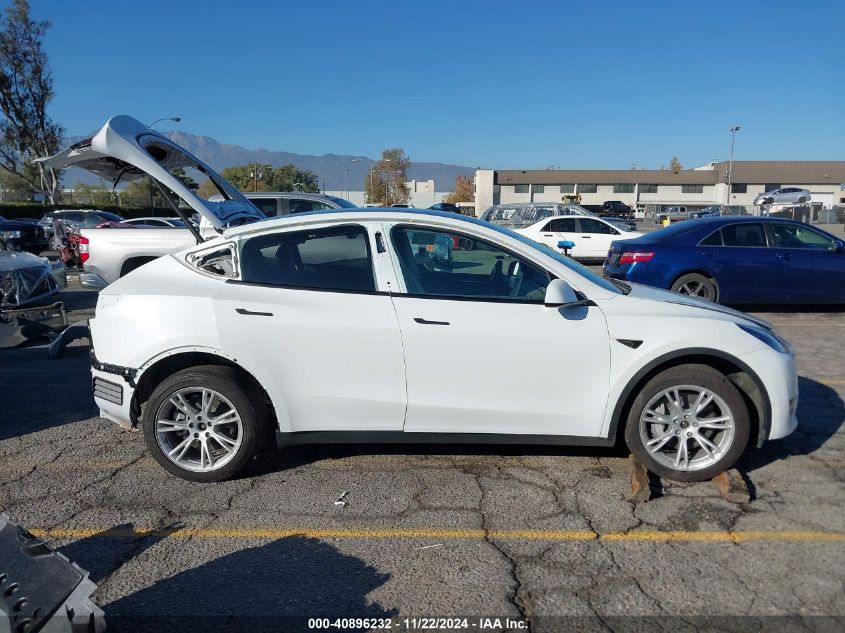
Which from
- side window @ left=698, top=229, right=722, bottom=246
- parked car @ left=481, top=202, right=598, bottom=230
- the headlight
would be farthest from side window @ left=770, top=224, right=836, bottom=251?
parked car @ left=481, top=202, right=598, bottom=230

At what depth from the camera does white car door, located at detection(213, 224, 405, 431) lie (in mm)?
3994

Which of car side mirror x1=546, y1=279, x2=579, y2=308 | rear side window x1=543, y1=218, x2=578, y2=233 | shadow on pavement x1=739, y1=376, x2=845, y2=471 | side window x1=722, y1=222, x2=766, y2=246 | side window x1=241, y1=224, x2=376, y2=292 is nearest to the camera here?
car side mirror x1=546, y1=279, x2=579, y2=308

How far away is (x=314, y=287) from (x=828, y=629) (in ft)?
10.3

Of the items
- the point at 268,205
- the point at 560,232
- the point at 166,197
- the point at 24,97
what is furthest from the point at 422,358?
the point at 24,97

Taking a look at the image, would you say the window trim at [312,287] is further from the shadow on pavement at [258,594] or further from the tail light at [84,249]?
the tail light at [84,249]

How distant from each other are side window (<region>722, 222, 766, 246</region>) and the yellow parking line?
23.3ft

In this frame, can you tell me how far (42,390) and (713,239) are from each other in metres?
8.99

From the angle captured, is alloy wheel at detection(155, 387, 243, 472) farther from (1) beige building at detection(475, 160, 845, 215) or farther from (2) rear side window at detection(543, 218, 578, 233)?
(1) beige building at detection(475, 160, 845, 215)

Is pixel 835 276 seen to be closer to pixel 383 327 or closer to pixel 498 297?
pixel 498 297

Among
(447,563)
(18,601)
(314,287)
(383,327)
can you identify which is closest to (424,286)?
(383,327)

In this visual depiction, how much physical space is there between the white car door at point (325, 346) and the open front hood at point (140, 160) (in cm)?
154

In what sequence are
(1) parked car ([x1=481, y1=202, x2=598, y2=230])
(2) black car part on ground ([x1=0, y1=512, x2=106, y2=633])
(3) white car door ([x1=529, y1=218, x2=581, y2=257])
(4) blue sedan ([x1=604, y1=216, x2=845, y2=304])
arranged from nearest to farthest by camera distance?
(2) black car part on ground ([x1=0, y1=512, x2=106, y2=633]) → (4) blue sedan ([x1=604, y1=216, x2=845, y2=304]) → (3) white car door ([x1=529, y1=218, x2=581, y2=257]) → (1) parked car ([x1=481, y1=202, x2=598, y2=230])

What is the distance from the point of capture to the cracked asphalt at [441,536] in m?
2.91

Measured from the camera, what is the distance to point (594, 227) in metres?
19.0
